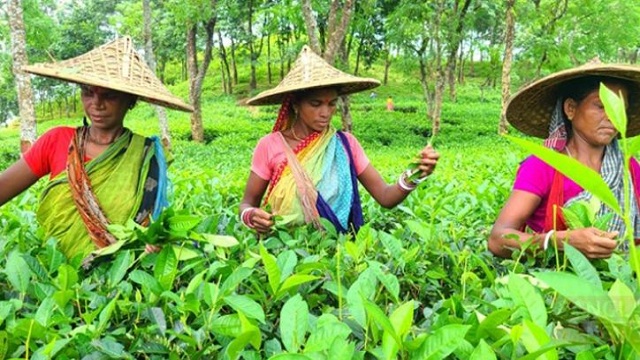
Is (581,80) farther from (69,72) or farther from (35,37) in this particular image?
(35,37)

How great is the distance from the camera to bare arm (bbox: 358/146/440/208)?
212cm

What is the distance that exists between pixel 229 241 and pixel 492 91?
99.3 feet

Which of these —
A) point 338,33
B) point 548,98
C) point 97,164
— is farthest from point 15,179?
point 338,33

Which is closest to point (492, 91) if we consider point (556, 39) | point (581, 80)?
point (556, 39)

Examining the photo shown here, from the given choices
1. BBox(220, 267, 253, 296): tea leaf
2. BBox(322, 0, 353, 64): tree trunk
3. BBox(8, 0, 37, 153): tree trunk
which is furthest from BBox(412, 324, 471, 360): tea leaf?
BBox(322, 0, 353, 64): tree trunk

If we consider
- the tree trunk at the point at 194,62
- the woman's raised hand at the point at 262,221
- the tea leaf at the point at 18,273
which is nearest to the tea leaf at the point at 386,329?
the tea leaf at the point at 18,273

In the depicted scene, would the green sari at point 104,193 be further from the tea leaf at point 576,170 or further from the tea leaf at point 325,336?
the tea leaf at point 576,170

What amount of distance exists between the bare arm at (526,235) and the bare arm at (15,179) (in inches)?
59.5

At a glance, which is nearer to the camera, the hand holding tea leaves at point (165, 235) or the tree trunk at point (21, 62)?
the hand holding tea leaves at point (165, 235)

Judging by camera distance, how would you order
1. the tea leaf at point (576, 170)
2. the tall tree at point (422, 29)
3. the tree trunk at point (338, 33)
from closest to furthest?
the tea leaf at point (576, 170) → the tree trunk at point (338, 33) → the tall tree at point (422, 29)

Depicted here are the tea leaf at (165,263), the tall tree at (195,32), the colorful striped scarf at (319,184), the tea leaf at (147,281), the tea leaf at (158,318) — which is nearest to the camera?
the tea leaf at (158,318)

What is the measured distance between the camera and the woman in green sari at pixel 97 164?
1.98 metres

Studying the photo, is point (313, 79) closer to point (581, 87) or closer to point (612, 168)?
point (581, 87)

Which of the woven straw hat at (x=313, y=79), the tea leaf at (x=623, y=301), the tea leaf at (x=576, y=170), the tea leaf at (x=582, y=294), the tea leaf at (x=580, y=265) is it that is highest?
the tea leaf at (x=576, y=170)
